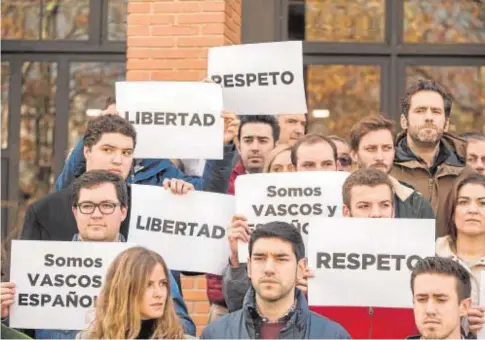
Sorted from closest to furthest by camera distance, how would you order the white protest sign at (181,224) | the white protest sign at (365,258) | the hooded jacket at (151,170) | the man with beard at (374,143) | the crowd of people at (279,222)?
the crowd of people at (279,222), the white protest sign at (365,258), the white protest sign at (181,224), the man with beard at (374,143), the hooded jacket at (151,170)

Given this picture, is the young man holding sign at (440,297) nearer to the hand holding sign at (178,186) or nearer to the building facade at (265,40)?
the hand holding sign at (178,186)

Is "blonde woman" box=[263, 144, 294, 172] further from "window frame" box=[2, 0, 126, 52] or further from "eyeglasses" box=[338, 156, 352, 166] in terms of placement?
"window frame" box=[2, 0, 126, 52]

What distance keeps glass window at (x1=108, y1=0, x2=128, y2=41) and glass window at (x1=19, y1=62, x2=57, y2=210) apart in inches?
22.5

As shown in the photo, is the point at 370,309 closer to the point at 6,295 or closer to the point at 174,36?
the point at 6,295

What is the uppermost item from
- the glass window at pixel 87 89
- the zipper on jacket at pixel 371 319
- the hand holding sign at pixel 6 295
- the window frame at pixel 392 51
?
the window frame at pixel 392 51

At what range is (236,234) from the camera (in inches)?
308

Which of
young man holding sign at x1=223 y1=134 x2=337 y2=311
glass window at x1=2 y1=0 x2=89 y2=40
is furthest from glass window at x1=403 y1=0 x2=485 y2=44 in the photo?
young man holding sign at x1=223 y1=134 x2=337 y2=311

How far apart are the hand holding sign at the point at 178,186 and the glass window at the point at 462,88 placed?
13.3ft

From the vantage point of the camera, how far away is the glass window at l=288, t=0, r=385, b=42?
12.0m

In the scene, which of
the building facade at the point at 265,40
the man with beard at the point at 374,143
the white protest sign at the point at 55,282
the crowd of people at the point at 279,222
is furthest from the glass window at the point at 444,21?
the white protest sign at the point at 55,282

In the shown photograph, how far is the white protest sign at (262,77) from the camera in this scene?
8852mm

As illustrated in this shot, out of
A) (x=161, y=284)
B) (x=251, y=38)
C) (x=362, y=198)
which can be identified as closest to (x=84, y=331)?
(x=161, y=284)

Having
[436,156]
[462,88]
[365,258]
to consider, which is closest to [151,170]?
[436,156]

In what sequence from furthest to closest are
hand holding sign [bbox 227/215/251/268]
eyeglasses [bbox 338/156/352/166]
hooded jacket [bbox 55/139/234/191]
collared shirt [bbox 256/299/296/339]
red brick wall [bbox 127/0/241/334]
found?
red brick wall [bbox 127/0/241/334], eyeglasses [bbox 338/156/352/166], hooded jacket [bbox 55/139/234/191], hand holding sign [bbox 227/215/251/268], collared shirt [bbox 256/299/296/339]
